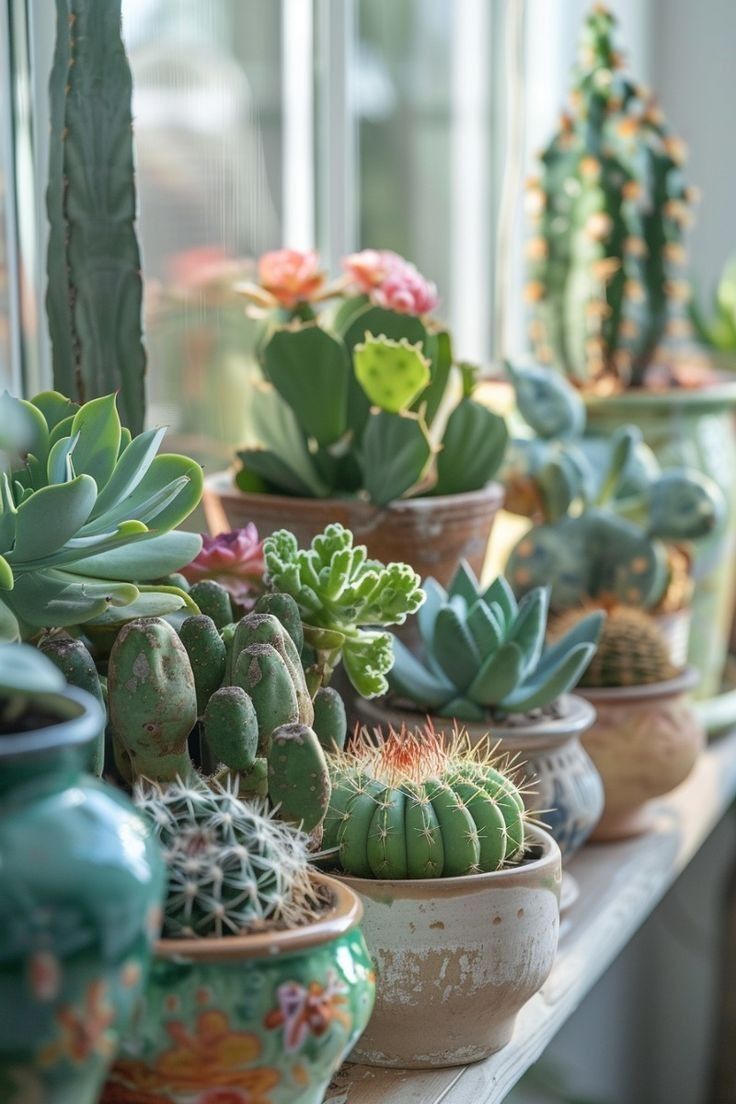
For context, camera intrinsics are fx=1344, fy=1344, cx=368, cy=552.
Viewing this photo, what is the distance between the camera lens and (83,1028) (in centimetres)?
40

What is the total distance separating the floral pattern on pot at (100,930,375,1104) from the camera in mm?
497

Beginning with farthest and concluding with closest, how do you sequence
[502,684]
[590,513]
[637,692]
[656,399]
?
1. [656,399]
2. [590,513]
3. [637,692]
4. [502,684]

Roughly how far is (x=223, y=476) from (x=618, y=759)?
0.37 m

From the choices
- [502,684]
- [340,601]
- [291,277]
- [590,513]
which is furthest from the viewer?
[590,513]

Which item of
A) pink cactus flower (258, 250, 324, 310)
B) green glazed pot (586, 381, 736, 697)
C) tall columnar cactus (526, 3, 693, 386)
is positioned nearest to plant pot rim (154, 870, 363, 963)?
pink cactus flower (258, 250, 324, 310)

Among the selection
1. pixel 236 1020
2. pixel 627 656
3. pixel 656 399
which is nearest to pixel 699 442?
pixel 656 399

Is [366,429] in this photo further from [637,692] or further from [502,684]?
[637,692]

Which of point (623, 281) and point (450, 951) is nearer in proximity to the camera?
point (450, 951)

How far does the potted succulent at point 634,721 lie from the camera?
3.40 feet

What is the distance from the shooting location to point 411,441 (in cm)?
85

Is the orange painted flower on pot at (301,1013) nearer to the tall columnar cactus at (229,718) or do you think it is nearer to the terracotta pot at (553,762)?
the tall columnar cactus at (229,718)

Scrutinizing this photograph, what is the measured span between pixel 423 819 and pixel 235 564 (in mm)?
183

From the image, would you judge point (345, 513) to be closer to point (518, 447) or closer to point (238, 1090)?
point (518, 447)

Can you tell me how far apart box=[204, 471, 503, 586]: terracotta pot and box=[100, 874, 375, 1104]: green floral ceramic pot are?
0.41 metres
